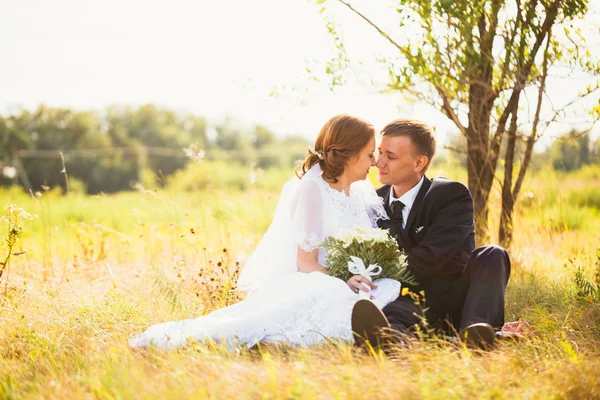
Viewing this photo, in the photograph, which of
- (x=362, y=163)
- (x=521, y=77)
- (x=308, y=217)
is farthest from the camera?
(x=521, y=77)

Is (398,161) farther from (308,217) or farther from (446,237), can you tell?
(308,217)

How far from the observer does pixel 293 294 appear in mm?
3443

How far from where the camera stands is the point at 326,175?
13.1 feet

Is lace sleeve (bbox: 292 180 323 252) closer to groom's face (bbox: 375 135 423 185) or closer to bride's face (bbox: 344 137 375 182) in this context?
bride's face (bbox: 344 137 375 182)

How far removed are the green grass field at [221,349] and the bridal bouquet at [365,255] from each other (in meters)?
0.47

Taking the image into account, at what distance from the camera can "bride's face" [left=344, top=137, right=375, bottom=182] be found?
12.9 ft

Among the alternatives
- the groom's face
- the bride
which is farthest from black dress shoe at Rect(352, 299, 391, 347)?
the groom's face

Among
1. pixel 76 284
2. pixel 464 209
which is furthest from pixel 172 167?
pixel 464 209

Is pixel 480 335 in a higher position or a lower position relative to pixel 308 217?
lower

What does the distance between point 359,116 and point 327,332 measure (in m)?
1.47

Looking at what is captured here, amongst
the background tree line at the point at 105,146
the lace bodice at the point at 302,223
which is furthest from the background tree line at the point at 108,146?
the lace bodice at the point at 302,223

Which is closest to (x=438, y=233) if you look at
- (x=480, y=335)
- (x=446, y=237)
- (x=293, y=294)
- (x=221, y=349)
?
(x=446, y=237)

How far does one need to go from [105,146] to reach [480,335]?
1078 inches

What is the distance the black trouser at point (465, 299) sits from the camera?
345 cm
